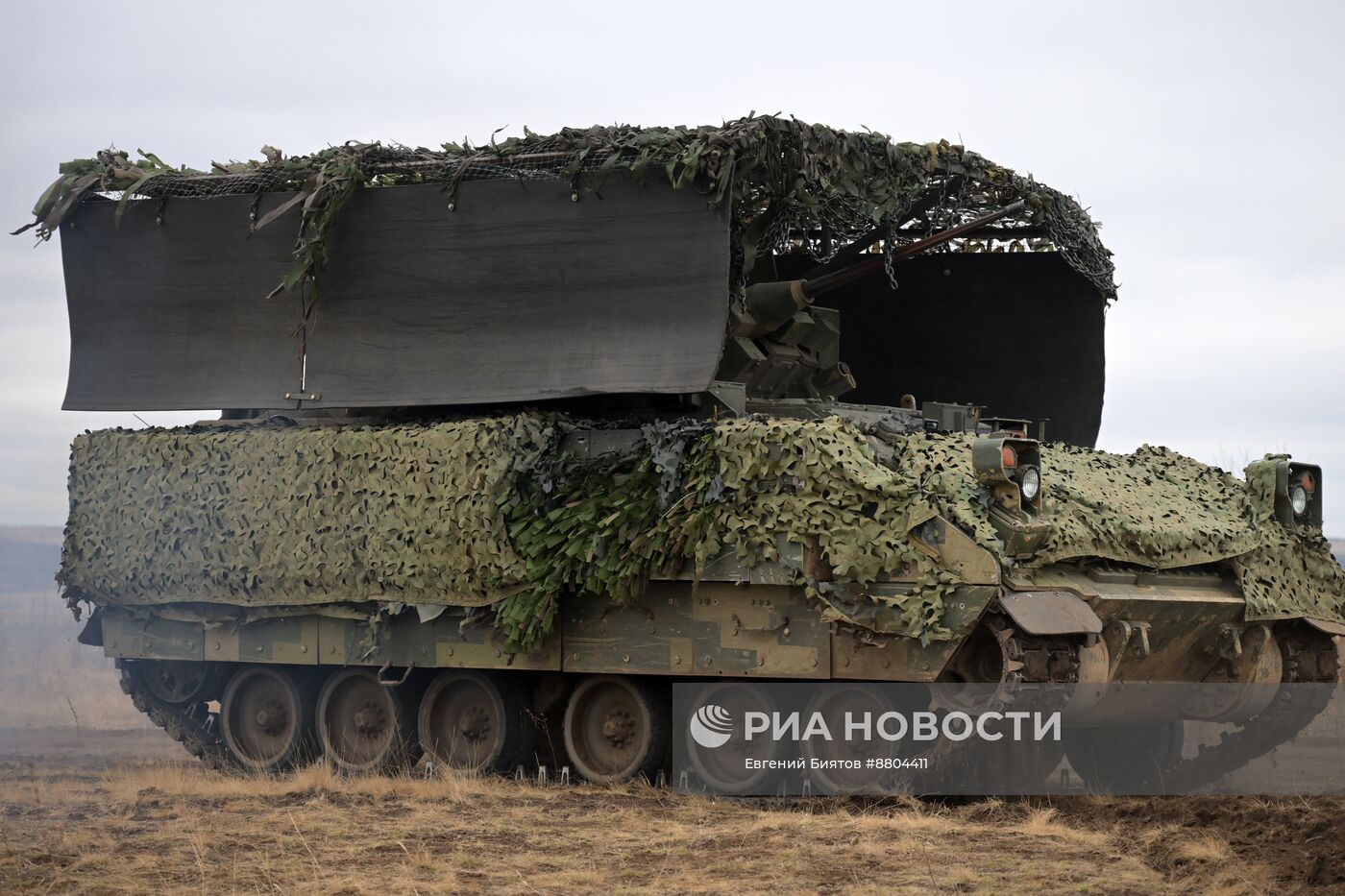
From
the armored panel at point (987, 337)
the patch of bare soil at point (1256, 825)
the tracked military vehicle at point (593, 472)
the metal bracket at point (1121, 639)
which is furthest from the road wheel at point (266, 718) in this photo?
the metal bracket at point (1121, 639)

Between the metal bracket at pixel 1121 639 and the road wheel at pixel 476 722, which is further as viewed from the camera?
the road wheel at pixel 476 722

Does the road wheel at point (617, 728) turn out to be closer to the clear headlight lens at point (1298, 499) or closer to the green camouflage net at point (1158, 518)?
the green camouflage net at point (1158, 518)

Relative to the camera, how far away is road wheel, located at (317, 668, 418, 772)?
14984 millimetres

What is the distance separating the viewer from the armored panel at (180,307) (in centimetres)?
1544

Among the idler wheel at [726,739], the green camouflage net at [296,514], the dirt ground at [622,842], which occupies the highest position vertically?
the green camouflage net at [296,514]

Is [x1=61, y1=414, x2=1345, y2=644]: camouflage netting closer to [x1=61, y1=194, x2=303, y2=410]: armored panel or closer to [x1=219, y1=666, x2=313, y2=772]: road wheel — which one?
[x1=61, y1=194, x2=303, y2=410]: armored panel

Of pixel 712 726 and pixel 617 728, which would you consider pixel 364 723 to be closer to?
pixel 617 728

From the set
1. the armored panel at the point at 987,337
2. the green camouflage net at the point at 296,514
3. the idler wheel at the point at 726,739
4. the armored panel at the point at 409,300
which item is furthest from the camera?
the armored panel at the point at 987,337

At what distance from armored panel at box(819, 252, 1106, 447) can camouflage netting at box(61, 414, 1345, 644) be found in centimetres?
249

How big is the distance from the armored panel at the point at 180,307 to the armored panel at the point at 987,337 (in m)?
5.54

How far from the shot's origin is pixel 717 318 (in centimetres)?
1341

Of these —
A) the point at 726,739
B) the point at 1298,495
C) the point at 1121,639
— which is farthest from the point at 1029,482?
the point at 1298,495

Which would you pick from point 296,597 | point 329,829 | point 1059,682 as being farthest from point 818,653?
point 296,597

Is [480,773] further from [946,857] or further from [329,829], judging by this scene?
[946,857]
